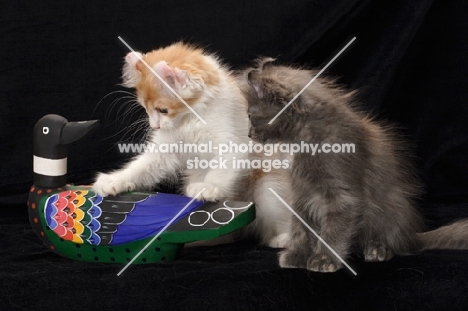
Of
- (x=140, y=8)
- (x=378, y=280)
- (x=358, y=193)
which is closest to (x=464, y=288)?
(x=378, y=280)

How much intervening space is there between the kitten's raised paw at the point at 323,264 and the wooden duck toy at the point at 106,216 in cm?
19

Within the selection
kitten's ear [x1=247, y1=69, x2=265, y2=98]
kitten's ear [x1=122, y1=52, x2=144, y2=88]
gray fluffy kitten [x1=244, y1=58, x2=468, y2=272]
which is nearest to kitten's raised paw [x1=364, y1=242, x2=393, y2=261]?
gray fluffy kitten [x1=244, y1=58, x2=468, y2=272]

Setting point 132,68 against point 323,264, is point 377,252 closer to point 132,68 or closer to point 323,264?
point 323,264

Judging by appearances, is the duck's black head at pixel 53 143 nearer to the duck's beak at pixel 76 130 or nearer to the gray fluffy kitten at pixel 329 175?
the duck's beak at pixel 76 130

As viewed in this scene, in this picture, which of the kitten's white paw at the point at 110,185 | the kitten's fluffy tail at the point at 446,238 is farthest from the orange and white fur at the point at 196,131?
the kitten's fluffy tail at the point at 446,238

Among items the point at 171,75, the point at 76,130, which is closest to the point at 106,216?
the point at 76,130

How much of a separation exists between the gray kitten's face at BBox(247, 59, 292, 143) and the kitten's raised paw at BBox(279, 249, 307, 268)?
29 cm

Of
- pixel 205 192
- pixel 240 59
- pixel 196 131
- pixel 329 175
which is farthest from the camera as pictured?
pixel 240 59

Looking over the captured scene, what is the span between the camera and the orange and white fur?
75.7 inches

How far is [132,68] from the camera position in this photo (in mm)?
2008

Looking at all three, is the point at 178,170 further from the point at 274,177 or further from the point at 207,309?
the point at 207,309

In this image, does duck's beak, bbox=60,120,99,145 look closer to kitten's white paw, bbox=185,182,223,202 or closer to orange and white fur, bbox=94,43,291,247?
orange and white fur, bbox=94,43,291,247

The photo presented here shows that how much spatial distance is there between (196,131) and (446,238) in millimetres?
729

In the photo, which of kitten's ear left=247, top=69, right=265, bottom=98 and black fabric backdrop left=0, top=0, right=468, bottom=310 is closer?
kitten's ear left=247, top=69, right=265, bottom=98
